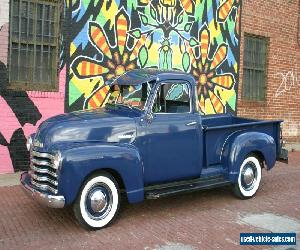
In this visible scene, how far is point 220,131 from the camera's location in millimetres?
7227

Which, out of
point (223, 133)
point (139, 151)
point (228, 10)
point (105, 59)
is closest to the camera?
point (139, 151)

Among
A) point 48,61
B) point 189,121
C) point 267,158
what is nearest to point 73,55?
point 48,61

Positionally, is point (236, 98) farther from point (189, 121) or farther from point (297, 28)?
point (189, 121)

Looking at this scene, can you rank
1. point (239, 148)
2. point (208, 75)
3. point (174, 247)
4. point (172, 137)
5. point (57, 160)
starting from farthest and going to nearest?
point (208, 75)
point (239, 148)
point (172, 137)
point (57, 160)
point (174, 247)

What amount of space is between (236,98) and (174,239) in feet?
26.4

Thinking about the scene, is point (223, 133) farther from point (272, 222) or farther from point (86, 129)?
point (86, 129)

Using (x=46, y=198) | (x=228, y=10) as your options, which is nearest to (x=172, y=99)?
(x=46, y=198)

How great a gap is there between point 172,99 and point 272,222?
91.1 inches

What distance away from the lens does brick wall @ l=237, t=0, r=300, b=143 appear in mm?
13125

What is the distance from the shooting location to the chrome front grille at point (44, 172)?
18.0ft

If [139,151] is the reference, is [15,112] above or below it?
above

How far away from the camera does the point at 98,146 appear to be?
5684 millimetres

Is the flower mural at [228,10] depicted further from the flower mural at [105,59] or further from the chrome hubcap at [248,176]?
the chrome hubcap at [248,176]

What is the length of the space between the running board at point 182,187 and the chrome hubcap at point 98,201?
0.67 meters
